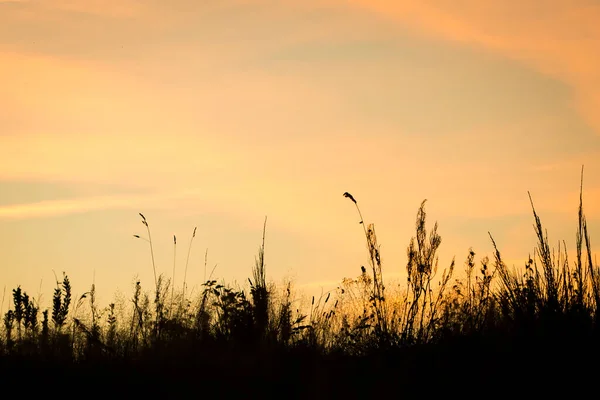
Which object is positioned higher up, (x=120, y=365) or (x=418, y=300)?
(x=418, y=300)

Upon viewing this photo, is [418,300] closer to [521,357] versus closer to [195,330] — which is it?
[521,357]

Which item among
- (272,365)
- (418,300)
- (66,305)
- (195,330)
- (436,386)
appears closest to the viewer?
(436,386)

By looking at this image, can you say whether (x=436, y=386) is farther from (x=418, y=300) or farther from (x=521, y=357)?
(x=418, y=300)

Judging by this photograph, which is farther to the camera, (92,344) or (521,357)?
(92,344)

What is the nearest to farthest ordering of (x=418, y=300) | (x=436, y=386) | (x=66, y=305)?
(x=436, y=386) < (x=418, y=300) < (x=66, y=305)

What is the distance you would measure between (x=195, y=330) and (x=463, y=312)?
2.91 metres

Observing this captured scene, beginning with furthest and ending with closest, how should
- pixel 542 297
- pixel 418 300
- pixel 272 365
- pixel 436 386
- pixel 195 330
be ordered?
1. pixel 195 330
2. pixel 418 300
3. pixel 542 297
4. pixel 272 365
5. pixel 436 386

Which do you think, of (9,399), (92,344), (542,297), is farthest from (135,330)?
(542,297)

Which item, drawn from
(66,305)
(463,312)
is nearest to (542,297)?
(463,312)

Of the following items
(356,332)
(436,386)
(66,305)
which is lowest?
(436,386)

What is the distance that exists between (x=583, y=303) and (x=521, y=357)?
1.20 meters

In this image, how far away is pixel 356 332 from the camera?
768cm

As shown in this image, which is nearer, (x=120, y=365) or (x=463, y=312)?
(x=120, y=365)

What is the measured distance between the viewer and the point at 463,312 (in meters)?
7.72
